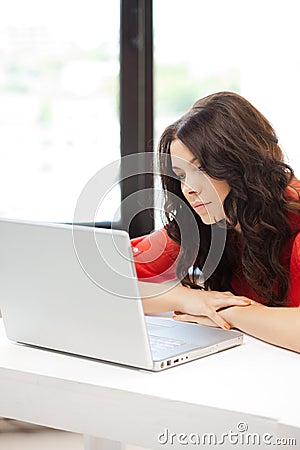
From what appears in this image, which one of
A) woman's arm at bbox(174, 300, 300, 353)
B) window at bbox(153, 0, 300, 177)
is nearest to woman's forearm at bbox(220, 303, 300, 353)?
woman's arm at bbox(174, 300, 300, 353)

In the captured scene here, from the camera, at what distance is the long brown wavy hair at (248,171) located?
5.44 feet

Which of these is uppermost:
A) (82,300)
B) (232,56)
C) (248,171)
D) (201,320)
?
(232,56)

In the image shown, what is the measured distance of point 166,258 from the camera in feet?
6.36

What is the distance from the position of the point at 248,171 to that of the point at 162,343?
0.47m

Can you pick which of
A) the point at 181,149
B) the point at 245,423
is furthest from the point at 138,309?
the point at 181,149

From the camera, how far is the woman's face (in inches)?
65.5

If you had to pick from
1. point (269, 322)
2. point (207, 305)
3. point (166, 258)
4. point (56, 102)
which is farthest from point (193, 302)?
point (56, 102)

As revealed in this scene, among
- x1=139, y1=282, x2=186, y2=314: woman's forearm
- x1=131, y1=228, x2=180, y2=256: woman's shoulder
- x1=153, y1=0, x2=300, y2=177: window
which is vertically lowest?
x1=139, y1=282, x2=186, y2=314: woman's forearm

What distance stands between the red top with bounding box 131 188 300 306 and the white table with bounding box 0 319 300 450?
384 mm

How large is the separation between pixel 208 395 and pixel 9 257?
1.44ft

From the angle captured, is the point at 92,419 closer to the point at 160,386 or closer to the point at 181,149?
the point at 160,386

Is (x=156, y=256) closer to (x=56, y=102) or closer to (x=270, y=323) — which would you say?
(x=270, y=323)

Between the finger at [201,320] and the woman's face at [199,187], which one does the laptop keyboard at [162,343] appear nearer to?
the finger at [201,320]

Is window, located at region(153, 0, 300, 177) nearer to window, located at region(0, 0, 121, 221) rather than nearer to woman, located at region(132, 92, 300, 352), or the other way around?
window, located at region(0, 0, 121, 221)
